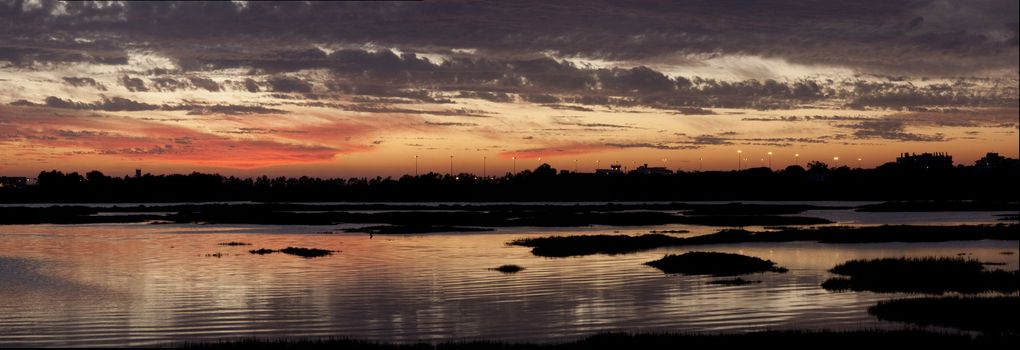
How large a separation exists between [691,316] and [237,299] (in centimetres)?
1909

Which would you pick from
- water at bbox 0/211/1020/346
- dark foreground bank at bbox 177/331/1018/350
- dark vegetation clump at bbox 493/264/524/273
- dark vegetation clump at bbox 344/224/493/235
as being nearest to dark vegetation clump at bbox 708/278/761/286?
water at bbox 0/211/1020/346

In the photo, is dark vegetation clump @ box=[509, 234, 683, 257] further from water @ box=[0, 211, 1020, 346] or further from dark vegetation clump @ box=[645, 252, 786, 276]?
dark vegetation clump @ box=[645, 252, 786, 276]

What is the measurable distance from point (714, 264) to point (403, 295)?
19.8 metres

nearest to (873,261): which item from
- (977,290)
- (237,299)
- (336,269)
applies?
(977,290)

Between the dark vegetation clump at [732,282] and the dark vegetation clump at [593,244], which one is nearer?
the dark vegetation clump at [732,282]

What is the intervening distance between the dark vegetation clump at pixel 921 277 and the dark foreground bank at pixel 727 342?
46.2ft

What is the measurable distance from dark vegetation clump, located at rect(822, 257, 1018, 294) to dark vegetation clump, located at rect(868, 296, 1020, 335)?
5.10 m

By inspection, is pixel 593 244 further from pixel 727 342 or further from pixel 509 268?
pixel 727 342

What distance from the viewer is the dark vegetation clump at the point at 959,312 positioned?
31.9 metres

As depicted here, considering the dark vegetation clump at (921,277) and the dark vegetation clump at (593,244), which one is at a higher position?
the dark vegetation clump at (593,244)

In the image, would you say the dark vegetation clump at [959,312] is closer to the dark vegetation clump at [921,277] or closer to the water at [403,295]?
the water at [403,295]

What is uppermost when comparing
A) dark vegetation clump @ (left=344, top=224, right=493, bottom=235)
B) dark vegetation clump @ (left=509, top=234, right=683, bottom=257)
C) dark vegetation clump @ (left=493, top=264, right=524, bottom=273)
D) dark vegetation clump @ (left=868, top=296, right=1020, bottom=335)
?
dark vegetation clump @ (left=344, top=224, right=493, bottom=235)

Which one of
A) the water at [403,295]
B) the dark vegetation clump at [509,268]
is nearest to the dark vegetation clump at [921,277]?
the water at [403,295]

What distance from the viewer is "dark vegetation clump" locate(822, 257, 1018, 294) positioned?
42.4m
